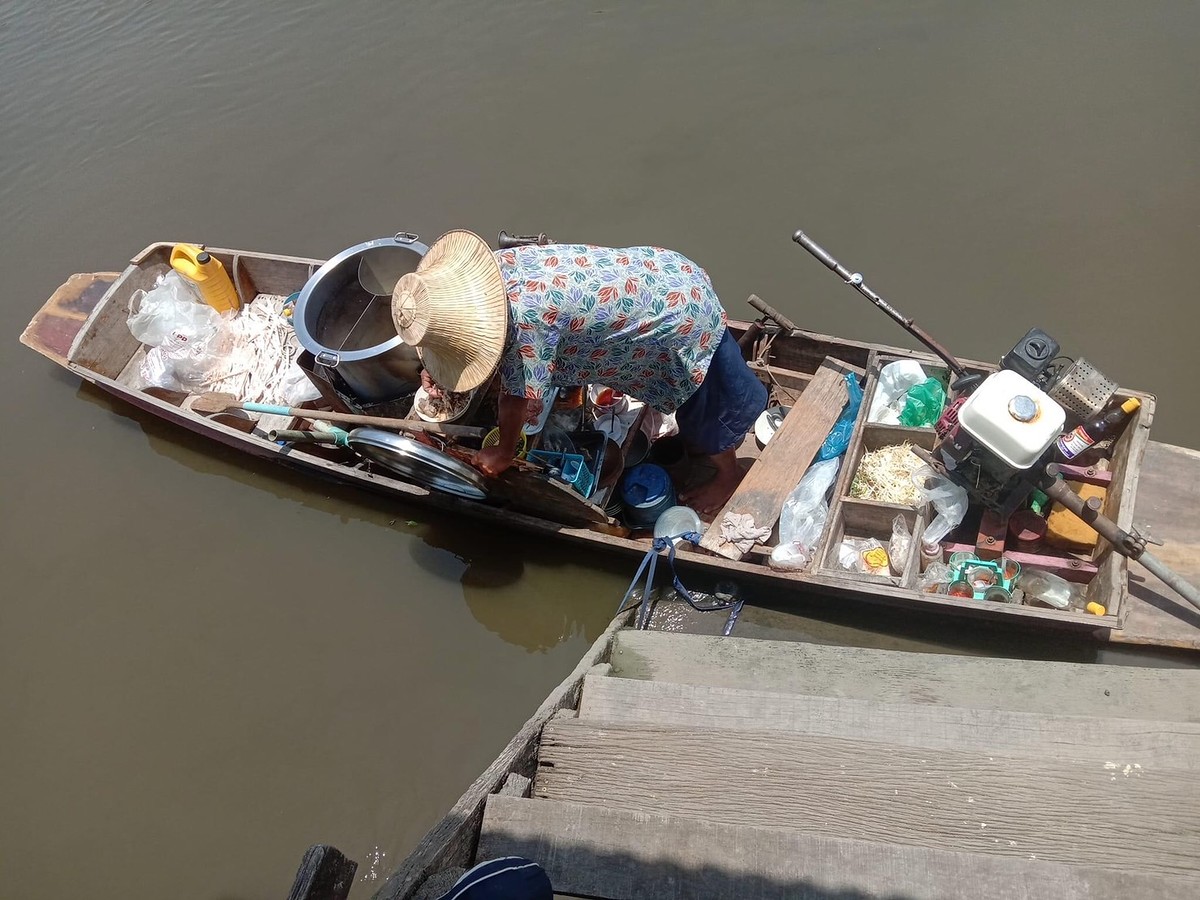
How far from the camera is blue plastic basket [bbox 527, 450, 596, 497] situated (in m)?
4.26

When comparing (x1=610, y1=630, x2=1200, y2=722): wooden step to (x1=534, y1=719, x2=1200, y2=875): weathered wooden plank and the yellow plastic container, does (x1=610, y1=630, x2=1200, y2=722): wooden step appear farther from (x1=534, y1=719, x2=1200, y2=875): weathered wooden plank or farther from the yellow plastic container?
the yellow plastic container

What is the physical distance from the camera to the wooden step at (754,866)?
1.85 metres

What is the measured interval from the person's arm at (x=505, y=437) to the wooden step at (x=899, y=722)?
120 cm

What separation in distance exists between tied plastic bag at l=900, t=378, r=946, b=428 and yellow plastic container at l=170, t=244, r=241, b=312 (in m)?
4.73

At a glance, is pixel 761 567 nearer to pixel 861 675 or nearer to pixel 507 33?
pixel 861 675

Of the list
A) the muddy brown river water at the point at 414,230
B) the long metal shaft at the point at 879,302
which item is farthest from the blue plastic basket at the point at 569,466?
the long metal shaft at the point at 879,302

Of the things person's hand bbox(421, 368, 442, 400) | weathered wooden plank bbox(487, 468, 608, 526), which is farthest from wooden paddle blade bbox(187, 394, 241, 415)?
weathered wooden plank bbox(487, 468, 608, 526)

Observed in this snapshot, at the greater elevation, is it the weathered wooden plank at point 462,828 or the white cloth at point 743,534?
the weathered wooden plank at point 462,828

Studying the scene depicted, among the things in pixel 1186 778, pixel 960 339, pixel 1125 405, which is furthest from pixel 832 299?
pixel 1186 778

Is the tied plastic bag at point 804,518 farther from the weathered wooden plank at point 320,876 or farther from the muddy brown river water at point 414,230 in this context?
the weathered wooden plank at point 320,876

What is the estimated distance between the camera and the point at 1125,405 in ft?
13.1

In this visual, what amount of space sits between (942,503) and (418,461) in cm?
272

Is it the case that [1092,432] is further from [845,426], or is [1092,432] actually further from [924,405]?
[845,426]

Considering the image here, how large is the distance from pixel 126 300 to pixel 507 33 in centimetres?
428
